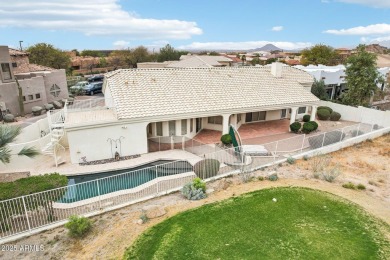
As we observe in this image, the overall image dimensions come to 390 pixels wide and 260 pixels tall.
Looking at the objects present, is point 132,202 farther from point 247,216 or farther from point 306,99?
point 306,99

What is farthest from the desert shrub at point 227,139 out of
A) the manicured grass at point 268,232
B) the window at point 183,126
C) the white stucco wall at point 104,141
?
the manicured grass at point 268,232

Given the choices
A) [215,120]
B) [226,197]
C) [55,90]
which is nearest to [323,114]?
[215,120]

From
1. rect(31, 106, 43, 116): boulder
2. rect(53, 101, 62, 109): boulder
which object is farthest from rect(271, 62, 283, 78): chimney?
rect(31, 106, 43, 116): boulder

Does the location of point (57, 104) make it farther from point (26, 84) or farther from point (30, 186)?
point (30, 186)

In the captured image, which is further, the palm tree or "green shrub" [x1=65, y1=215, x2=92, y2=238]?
the palm tree

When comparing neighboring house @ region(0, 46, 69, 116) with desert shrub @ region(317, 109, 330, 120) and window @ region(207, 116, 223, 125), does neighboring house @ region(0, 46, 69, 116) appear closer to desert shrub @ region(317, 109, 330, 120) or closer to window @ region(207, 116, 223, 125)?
window @ region(207, 116, 223, 125)
